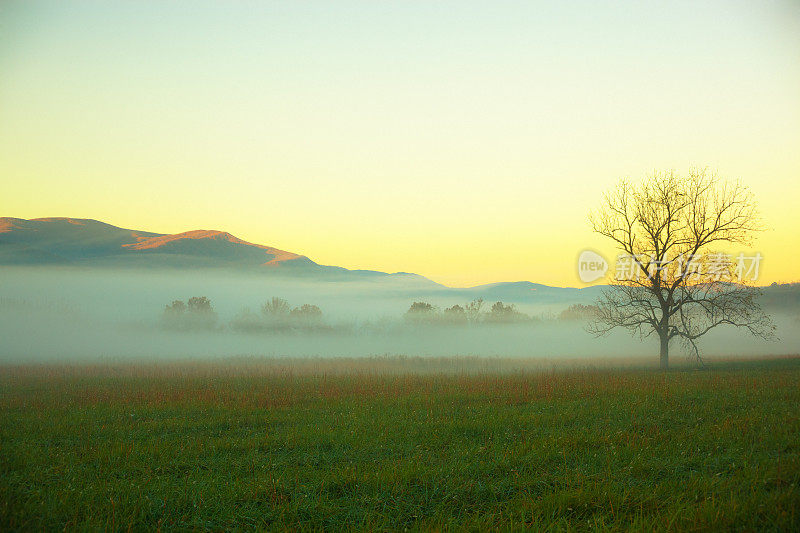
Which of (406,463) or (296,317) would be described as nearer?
(406,463)

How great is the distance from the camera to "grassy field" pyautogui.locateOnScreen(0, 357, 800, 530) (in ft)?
20.7

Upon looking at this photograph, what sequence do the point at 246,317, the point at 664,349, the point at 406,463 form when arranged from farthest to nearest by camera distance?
the point at 246,317, the point at 664,349, the point at 406,463

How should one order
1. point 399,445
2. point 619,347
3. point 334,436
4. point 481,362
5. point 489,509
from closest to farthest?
point 489,509, point 399,445, point 334,436, point 481,362, point 619,347

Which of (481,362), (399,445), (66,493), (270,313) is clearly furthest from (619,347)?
(66,493)

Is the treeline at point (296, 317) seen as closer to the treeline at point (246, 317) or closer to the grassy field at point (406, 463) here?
the treeline at point (246, 317)

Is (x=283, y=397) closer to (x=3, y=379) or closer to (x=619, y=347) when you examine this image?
(x=3, y=379)

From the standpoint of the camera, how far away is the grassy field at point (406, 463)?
20.7 ft

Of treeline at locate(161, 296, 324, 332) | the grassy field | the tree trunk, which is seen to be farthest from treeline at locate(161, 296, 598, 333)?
the grassy field

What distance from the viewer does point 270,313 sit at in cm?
8712

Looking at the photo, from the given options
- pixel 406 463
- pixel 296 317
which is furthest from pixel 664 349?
pixel 296 317

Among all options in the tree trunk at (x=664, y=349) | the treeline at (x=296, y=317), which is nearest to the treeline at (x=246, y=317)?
the treeline at (x=296, y=317)

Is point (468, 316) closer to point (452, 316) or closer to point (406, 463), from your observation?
point (452, 316)

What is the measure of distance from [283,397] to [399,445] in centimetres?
819

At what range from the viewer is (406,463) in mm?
8344
